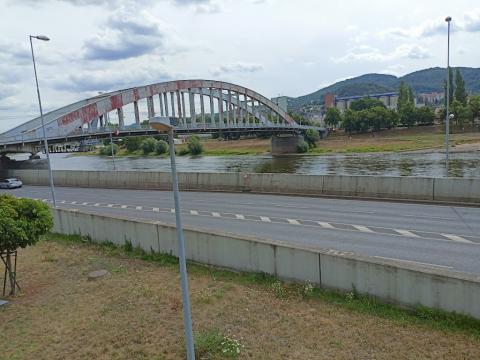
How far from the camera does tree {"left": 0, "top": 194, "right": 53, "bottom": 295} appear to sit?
10.2 meters

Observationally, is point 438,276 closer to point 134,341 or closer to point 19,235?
point 134,341

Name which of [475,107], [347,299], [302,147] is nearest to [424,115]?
[475,107]

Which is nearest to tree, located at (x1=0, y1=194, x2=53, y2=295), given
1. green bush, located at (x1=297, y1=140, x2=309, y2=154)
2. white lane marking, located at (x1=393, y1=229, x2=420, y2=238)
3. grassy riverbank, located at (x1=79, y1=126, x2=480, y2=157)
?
white lane marking, located at (x1=393, y1=229, x2=420, y2=238)

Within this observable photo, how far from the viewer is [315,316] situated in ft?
27.9

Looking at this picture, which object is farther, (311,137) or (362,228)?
(311,137)

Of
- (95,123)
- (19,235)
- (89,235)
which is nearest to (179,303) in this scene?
(19,235)

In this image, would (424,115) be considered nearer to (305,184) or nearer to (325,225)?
(305,184)

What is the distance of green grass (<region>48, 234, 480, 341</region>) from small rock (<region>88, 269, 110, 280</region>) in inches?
58.4

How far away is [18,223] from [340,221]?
1243 centimetres

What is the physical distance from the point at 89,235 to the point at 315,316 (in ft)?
34.3

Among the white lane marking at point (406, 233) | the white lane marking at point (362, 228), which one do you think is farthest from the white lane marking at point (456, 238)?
the white lane marking at point (362, 228)

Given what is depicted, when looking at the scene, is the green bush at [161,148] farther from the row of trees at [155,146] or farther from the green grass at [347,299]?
the green grass at [347,299]

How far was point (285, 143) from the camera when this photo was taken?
10381 centimetres

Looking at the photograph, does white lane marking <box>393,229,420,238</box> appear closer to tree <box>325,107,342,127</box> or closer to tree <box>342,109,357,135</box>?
tree <box>342,109,357,135</box>
